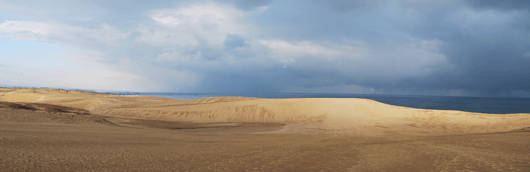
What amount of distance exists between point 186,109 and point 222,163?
17.6 meters

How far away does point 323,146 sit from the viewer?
27.6 feet

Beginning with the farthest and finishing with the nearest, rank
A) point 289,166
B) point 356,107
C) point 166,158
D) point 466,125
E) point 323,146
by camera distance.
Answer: point 356,107, point 466,125, point 323,146, point 166,158, point 289,166

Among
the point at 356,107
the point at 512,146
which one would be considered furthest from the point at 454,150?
the point at 356,107

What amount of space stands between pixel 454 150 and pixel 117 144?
9.64m

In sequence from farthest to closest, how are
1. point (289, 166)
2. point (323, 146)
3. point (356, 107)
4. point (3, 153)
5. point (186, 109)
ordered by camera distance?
point (186, 109), point (356, 107), point (323, 146), point (289, 166), point (3, 153)

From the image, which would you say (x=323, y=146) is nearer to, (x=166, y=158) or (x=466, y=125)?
(x=166, y=158)

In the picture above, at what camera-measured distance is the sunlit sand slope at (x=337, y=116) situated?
14688 millimetres

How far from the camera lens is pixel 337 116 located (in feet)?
60.3

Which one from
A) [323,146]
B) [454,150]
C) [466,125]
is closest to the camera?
[454,150]

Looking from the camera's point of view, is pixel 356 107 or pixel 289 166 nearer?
pixel 289 166

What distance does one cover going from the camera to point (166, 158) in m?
6.05

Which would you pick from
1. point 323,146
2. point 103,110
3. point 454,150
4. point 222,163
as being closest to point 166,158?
point 222,163

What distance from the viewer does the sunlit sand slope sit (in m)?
14.7

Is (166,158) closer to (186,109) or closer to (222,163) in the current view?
(222,163)
